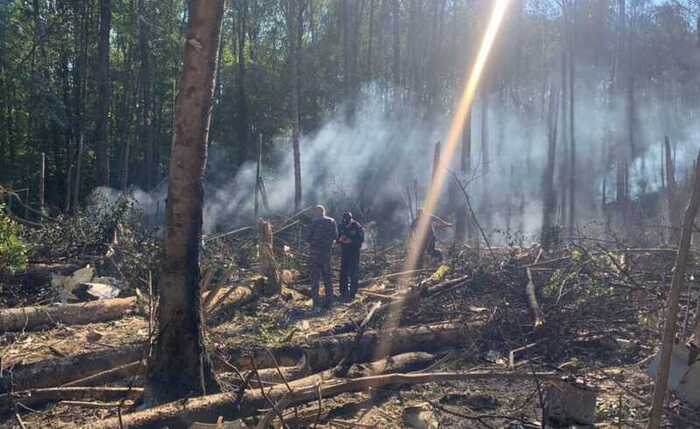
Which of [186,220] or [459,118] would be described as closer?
[186,220]

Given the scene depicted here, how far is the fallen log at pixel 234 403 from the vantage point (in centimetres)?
445

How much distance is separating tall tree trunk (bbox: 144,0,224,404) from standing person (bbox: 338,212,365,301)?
Answer: 236 inches

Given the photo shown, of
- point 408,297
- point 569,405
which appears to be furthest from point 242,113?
point 569,405

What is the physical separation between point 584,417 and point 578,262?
4388mm

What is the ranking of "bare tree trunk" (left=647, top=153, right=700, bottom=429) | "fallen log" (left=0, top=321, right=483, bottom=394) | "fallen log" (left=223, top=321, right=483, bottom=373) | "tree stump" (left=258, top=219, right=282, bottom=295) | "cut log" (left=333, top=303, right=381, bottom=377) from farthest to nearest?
"tree stump" (left=258, top=219, right=282, bottom=295) < "fallen log" (left=223, top=321, right=483, bottom=373) < "cut log" (left=333, top=303, right=381, bottom=377) < "fallen log" (left=0, top=321, right=483, bottom=394) < "bare tree trunk" (left=647, top=153, right=700, bottom=429)

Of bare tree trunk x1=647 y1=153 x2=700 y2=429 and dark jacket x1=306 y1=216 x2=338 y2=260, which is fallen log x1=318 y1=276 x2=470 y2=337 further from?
bare tree trunk x1=647 y1=153 x2=700 y2=429

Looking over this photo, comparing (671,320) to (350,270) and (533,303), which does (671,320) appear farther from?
(350,270)

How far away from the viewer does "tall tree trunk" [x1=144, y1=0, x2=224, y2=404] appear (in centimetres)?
504

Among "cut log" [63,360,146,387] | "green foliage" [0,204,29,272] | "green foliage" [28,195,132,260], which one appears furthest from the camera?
"green foliage" [28,195,132,260]

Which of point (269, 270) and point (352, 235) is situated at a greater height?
point (352, 235)

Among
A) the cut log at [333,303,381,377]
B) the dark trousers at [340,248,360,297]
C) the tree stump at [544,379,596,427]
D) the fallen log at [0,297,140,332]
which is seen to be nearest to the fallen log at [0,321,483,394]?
the cut log at [333,303,381,377]

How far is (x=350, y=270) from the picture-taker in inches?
441

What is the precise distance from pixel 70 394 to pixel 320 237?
216 inches

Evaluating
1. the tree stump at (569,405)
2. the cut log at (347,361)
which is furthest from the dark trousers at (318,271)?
the tree stump at (569,405)
